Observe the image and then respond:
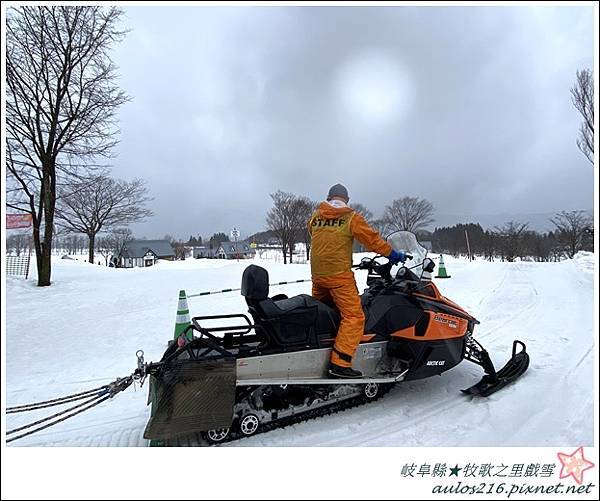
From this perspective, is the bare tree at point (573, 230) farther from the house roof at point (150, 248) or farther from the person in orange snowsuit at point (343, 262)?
the house roof at point (150, 248)

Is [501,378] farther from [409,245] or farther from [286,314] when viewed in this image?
[286,314]

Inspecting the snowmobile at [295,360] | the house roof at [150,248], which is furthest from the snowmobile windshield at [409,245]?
the house roof at [150,248]

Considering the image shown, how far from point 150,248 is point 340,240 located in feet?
201

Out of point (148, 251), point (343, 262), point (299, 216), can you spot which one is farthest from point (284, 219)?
point (148, 251)

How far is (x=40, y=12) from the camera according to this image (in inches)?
392

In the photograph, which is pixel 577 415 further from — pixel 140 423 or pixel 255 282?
pixel 140 423

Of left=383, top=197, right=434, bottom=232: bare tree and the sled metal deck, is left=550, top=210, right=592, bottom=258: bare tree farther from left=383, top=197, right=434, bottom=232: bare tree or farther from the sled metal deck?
the sled metal deck

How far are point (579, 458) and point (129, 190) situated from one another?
94.5ft

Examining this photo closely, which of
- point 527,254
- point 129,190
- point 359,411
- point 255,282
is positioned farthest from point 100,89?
point 527,254

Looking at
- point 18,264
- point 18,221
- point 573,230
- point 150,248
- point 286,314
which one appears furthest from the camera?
point 150,248

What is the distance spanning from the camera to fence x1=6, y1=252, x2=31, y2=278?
1203 cm

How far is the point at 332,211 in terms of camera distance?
307cm

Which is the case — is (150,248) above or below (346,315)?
above

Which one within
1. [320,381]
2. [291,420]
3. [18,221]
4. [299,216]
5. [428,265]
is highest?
[299,216]
